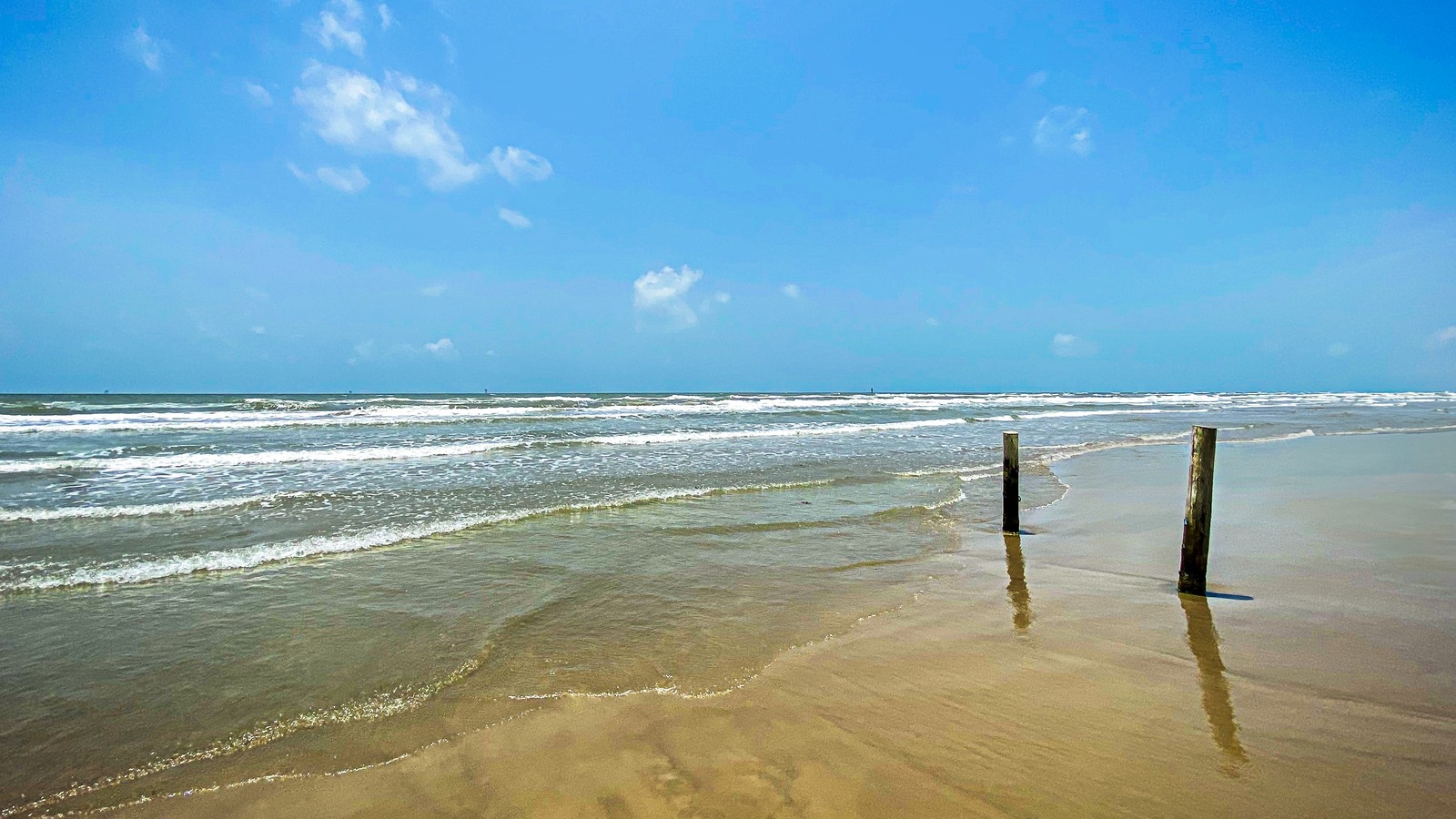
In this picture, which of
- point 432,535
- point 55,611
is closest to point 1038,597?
point 432,535

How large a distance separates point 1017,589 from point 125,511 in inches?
480

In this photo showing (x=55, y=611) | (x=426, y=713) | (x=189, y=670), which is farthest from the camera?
(x=55, y=611)

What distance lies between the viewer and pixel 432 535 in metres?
8.25

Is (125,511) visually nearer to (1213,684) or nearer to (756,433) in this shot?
(1213,684)

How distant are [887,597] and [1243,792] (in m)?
3.18

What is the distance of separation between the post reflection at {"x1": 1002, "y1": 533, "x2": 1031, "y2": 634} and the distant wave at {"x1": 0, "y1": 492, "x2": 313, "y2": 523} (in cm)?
1092

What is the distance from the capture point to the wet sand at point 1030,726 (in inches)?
116

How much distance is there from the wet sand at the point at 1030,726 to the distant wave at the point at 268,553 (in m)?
4.68

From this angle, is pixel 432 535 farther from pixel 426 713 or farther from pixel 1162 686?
pixel 1162 686

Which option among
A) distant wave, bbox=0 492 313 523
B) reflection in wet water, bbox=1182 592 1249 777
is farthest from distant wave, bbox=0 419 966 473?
reflection in wet water, bbox=1182 592 1249 777

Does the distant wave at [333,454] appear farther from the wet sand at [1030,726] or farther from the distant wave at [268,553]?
the wet sand at [1030,726]

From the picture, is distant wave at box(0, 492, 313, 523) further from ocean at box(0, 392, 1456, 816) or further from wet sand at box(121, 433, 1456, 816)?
wet sand at box(121, 433, 1456, 816)

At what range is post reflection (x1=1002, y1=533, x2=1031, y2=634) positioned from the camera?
537 centimetres

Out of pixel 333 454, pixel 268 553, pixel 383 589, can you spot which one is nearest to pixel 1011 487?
pixel 383 589
